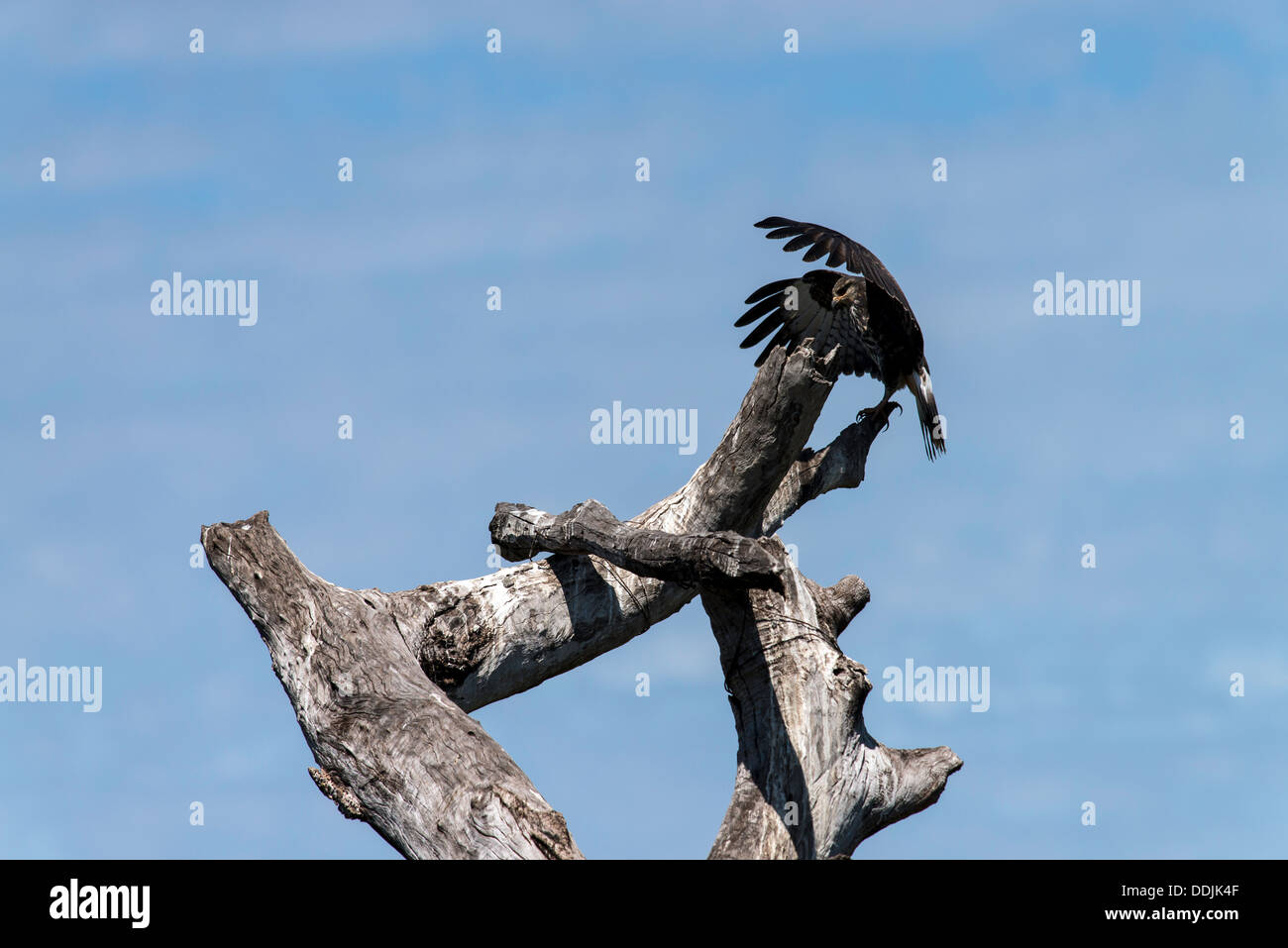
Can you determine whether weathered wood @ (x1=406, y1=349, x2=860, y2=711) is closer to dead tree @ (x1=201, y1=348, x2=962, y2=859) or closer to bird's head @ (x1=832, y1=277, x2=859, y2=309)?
dead tree @ (x1=201, y1=348, x2=962, y2=859)

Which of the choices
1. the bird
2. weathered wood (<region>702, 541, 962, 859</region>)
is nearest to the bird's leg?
the bird

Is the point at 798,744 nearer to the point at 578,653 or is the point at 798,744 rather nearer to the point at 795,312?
the point at 578,653

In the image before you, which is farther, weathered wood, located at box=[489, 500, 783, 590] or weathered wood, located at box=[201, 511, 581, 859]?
weathered wood, located at box=[489, 500, 783, 590]

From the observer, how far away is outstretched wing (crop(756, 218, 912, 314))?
25.9 ft

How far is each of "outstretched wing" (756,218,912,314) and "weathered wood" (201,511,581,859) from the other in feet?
11.0

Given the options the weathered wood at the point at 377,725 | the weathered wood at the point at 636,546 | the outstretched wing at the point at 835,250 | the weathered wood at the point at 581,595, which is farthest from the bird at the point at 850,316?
the weathered wood at the point at 377,725

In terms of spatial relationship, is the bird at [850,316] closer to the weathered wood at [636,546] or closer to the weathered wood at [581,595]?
the weathered wood at [581,595]

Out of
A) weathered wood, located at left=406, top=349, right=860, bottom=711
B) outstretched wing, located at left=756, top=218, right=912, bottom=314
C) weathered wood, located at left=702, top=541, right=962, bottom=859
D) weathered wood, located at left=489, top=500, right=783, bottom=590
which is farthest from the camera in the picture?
outstretched wing, located at left=756, top=218, right=912, bottom=314

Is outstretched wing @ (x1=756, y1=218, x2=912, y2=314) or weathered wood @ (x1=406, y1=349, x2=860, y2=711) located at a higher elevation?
outstretched wing @ (x1=756, y1=218, x2=912, y2=314)

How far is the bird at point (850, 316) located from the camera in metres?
8.01
